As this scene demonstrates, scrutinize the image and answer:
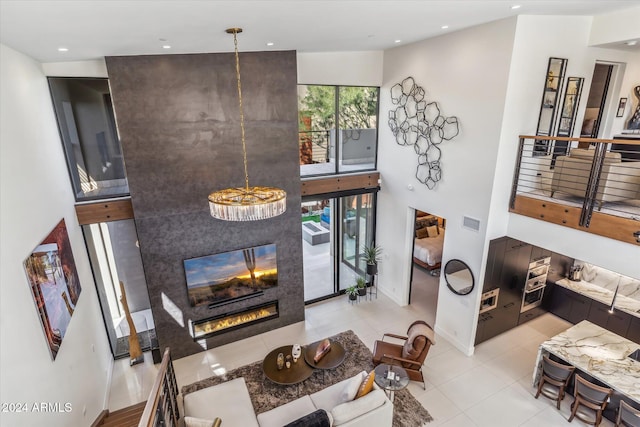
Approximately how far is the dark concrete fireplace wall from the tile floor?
60 centimetres

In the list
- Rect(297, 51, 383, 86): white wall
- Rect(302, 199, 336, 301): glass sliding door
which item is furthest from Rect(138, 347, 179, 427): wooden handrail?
Rect(297, 51, 383, 86): white wall

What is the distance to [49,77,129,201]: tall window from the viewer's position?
5.27 meters

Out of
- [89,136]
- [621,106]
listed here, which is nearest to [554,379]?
[621,106]

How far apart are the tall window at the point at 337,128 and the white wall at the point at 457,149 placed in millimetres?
310

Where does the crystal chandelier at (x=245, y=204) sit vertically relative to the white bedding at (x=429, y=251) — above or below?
above

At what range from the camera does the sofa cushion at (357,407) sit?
4.16 meters

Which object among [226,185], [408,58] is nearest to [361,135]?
[408,58]

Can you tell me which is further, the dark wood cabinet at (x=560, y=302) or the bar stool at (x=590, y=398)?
the dark wood cabinet at (x=560, y=302)

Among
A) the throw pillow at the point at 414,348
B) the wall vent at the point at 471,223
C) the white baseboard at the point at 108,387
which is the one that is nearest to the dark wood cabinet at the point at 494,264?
the wall vent at the point at 471,223

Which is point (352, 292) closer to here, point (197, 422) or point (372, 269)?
point (372, 269)

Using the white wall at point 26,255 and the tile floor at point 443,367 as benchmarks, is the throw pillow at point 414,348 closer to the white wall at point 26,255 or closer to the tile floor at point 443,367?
the tile floor at point 443,367

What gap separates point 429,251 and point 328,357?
5.00 meters

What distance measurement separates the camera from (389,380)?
501 cm

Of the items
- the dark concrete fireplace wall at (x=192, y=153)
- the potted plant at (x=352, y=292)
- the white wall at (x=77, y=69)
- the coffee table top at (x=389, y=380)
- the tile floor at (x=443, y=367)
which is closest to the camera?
the coffee table top at (x=389, y=380)
